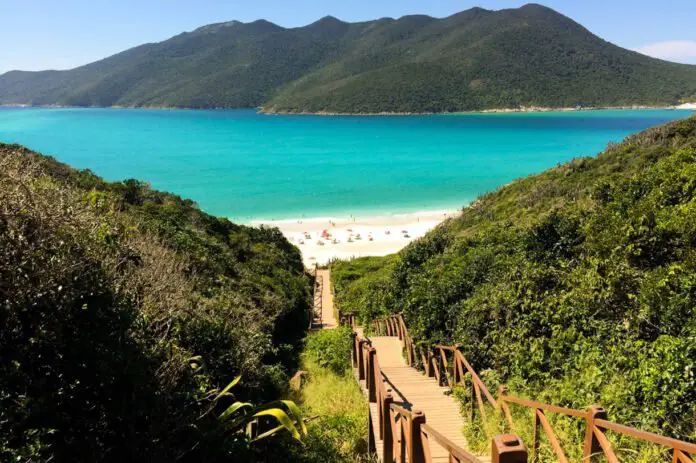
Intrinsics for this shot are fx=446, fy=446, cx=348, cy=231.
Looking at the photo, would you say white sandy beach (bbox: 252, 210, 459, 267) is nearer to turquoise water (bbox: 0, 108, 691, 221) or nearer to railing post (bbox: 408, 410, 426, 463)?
turquoise water (bbox: 0, 108, 691, 221)

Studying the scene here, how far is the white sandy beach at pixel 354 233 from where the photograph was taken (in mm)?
33166

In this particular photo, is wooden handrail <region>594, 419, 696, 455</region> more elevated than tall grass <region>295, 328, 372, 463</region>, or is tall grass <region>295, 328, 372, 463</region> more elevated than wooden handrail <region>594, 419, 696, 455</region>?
wooden handrail <region>594, 419, 696, 455</region>

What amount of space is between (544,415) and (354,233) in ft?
111

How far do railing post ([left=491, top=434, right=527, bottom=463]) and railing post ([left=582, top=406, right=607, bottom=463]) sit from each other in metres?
1.29

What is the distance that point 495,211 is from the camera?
20.8 m

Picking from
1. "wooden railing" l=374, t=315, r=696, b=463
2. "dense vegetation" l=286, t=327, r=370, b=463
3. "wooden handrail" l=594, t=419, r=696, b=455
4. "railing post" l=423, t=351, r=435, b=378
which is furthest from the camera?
"railing post" l=423, t=351, r=435, b=378

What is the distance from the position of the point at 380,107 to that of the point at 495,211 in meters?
153

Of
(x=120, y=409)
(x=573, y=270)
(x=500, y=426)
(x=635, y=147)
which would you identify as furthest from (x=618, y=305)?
(x=635, y=147)

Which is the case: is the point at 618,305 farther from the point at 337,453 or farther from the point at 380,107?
the point at 380,107

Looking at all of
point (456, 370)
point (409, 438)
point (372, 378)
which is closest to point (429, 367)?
point (456, 370)

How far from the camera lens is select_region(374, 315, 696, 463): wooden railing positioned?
2709mm

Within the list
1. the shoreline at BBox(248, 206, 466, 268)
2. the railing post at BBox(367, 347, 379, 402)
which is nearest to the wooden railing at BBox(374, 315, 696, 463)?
the railing post at BBox(367, 347, 379, 402)

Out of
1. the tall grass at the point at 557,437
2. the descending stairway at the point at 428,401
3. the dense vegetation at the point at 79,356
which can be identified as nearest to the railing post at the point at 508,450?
the tall grass at the point at 557,437

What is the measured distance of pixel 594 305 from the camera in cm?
588
